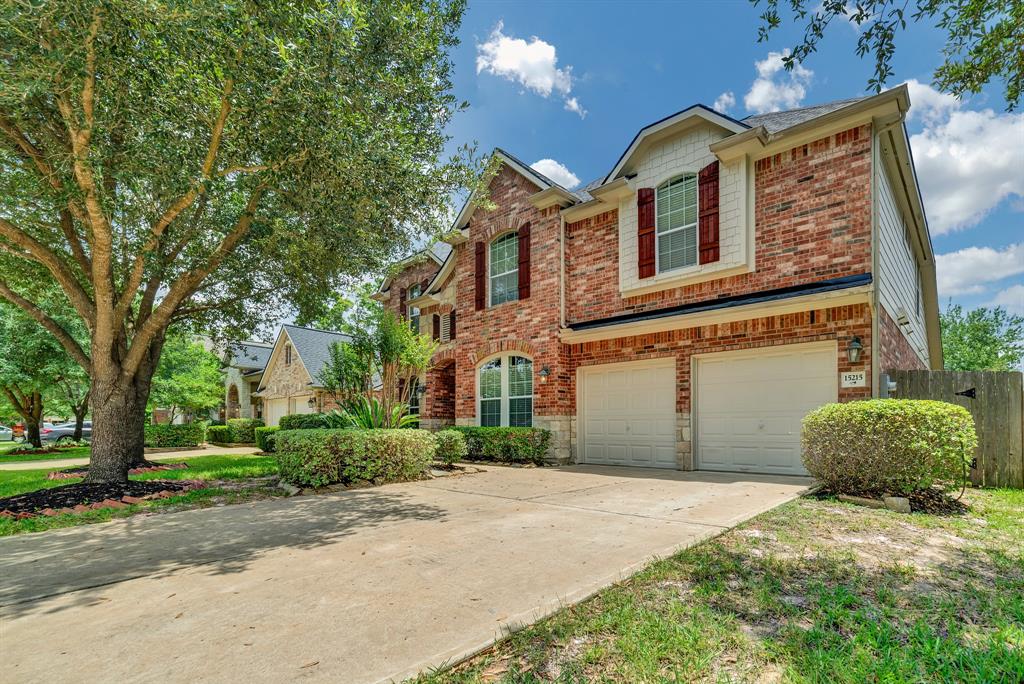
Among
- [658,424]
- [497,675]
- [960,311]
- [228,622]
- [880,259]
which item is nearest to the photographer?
[497,675]

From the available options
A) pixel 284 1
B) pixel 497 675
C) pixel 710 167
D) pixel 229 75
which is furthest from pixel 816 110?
pixel 497 675

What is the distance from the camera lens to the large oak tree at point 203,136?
571 cm

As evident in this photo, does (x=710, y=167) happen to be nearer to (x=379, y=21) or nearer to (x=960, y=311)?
(x=379, y=21)

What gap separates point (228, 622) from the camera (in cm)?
306

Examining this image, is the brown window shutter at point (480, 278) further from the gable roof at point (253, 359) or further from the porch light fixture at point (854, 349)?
the gable roof at point (253, 359)

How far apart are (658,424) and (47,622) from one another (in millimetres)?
9777

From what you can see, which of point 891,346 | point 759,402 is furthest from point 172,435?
point 891,346

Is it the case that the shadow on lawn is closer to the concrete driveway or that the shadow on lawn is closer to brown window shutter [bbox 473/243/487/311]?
the concrete driveway

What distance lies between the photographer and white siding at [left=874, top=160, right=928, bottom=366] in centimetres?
873

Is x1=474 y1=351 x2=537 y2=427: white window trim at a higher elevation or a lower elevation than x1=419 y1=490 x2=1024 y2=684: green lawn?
higher

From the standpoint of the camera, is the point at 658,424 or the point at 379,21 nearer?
the point at 379,21

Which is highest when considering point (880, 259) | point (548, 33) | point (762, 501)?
point (548, 33)

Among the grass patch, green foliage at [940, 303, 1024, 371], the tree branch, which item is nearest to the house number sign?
the tree branch

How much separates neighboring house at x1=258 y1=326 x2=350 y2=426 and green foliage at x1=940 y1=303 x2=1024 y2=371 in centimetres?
3826
